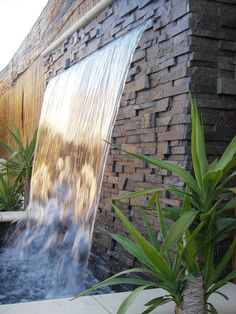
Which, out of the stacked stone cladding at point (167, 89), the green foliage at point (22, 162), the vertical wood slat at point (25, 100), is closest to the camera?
the stacked stone cladding at point (167, 89)

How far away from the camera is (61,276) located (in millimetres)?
3221

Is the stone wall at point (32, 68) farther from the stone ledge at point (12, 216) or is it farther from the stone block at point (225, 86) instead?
the stone block at point (225, 86)

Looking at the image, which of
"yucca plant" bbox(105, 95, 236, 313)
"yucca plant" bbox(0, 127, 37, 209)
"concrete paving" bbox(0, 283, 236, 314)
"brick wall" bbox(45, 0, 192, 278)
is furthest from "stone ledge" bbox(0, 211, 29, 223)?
"yucca plant" bbox(105, 95, 236, 313)

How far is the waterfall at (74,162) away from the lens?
3221 millimetres

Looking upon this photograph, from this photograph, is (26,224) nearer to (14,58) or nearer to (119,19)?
(119,19)

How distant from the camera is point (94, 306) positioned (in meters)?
2.19

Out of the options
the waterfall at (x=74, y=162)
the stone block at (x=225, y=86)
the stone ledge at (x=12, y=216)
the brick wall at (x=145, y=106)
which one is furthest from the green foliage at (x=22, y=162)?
the stone block at (x=225, y=86)

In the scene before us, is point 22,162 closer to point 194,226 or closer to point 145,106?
point 145,106

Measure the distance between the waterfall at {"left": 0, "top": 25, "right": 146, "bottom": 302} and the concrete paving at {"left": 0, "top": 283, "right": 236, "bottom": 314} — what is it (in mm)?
682

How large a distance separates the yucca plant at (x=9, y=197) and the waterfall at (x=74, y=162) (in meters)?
0.45

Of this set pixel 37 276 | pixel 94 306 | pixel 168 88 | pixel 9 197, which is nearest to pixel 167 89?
pixel 168 88

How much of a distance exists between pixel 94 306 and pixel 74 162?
75.0 inches

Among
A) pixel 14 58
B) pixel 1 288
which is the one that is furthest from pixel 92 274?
pixel 14 58

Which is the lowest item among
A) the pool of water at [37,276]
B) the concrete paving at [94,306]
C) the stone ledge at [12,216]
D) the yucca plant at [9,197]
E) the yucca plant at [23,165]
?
the pool of water at [37,276]
